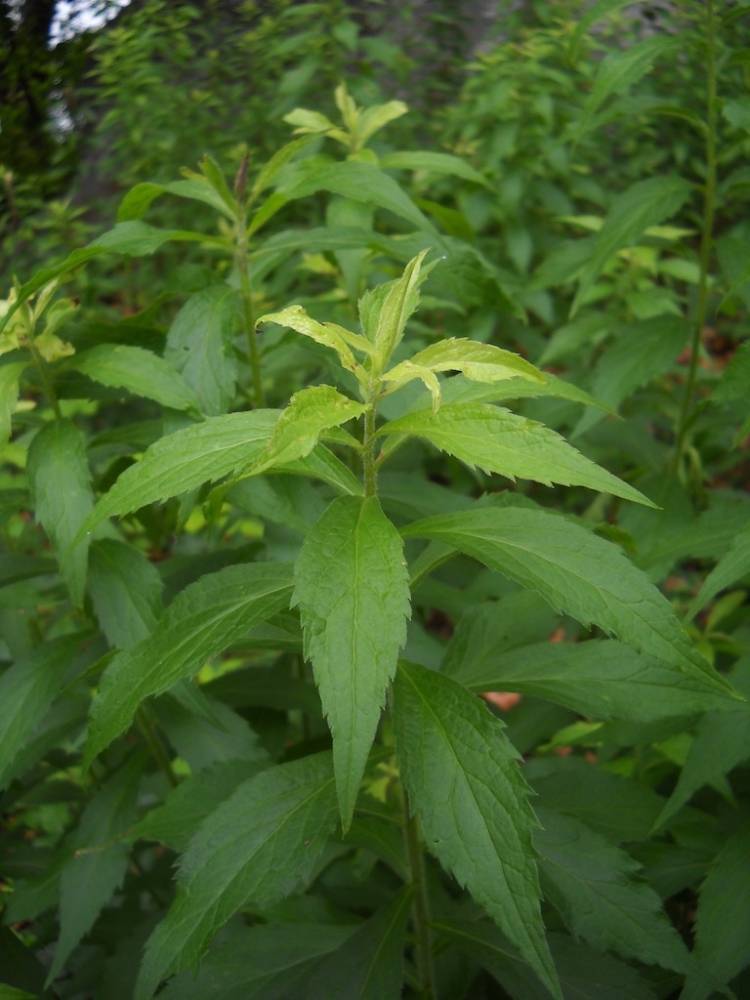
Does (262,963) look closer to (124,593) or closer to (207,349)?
(124,593)

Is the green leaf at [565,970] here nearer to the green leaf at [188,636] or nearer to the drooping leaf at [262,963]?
the drooping leaf at [262,963]

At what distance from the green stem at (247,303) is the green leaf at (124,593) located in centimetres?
43

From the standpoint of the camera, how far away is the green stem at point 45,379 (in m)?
1.75

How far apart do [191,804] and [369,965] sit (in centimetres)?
38

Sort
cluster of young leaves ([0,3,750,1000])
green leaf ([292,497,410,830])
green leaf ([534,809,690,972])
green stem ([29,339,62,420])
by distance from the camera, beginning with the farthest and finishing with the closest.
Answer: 1. green stem ([29,339,62,420])
2. green leaf ([534,809,690,972])
3. cluster of young leaves ([0,3,750,1000])
4. green leaf ([292,497,410,830])

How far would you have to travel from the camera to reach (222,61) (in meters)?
4.18

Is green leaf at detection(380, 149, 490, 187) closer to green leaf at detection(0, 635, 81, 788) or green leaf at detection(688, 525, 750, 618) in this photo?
green leaf at detection(688, 525, 750, 618)

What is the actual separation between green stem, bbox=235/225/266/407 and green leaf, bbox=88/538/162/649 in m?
0.43

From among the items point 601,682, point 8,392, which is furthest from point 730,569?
A: point 8,392

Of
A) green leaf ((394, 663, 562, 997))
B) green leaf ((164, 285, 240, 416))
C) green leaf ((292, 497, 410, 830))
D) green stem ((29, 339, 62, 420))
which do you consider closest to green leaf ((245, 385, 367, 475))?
green leaf ((292, 497, 410, 830))

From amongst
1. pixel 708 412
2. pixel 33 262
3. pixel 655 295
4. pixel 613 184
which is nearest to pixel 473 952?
pixel 708 412

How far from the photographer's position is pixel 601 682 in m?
1.47

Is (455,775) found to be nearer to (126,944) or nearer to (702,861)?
(702,861)

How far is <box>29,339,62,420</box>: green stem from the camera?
175cm
